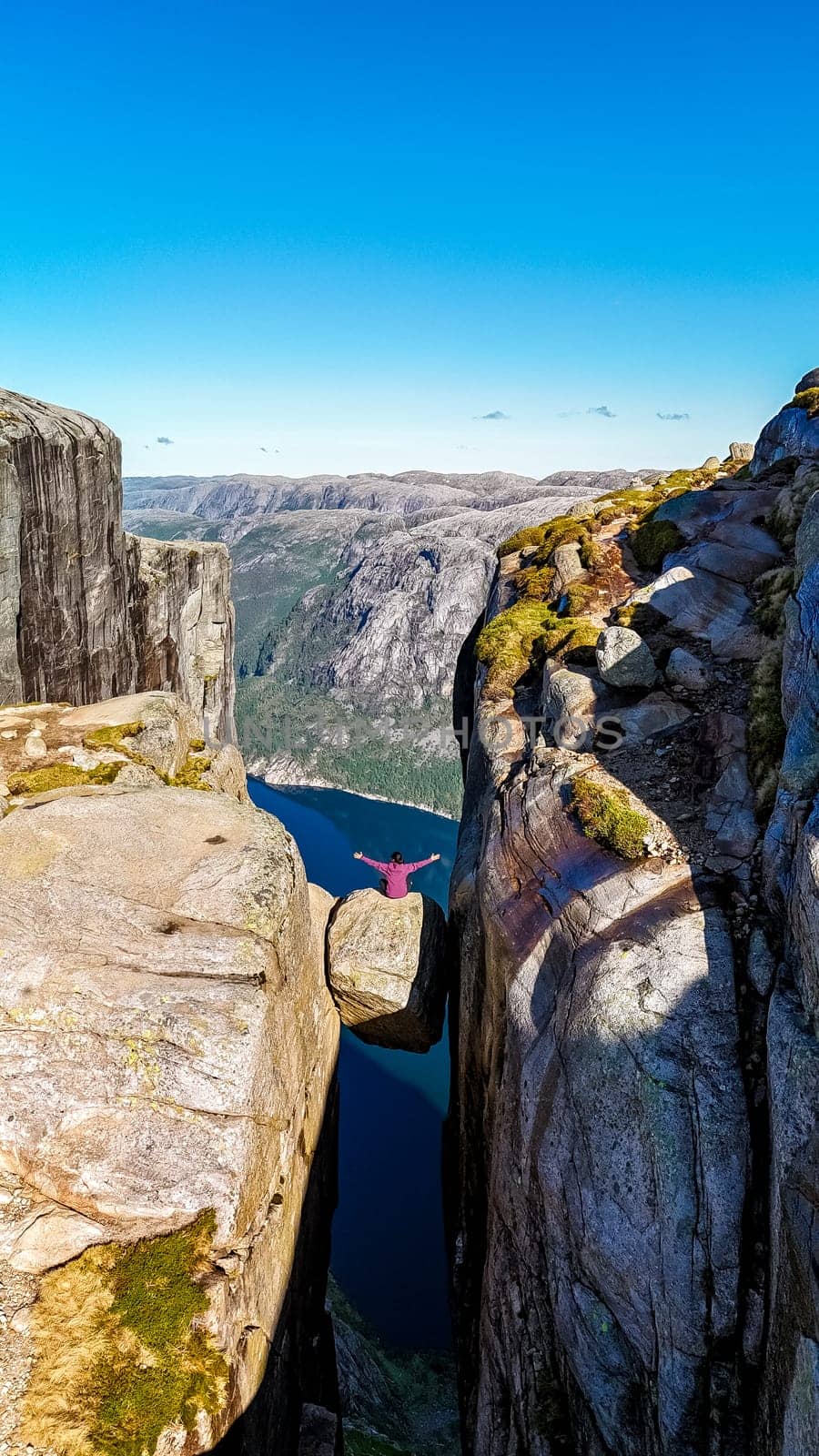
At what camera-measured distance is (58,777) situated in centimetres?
2089

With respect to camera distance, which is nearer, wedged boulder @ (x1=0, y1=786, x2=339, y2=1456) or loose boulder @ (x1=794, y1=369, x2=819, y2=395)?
wedged boulder @ (x1=0, y1=786, x2=339, y2=1456)

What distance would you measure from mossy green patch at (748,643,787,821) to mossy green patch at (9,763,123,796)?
17254mm

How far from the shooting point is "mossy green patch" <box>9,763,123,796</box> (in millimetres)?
20281

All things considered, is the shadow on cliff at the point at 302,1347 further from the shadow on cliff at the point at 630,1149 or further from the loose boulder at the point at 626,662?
the loose boulder at the point at 626,662

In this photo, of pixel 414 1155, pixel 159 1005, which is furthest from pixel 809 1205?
pixel 414 1155

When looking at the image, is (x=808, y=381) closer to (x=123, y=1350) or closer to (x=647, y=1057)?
(x=647, y=1057)

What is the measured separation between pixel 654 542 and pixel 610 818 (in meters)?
20.4

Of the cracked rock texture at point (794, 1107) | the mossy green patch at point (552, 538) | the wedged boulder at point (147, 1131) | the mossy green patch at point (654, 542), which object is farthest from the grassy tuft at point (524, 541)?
the wedged boulder at point (147, 1131)

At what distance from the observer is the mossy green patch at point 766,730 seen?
16.8 metres

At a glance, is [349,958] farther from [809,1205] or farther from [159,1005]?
[809,1205]

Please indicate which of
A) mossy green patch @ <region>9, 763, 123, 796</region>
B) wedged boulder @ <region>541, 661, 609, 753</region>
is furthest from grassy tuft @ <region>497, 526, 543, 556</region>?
mossy green patch @ <region>9, 763, 123, 796</region>

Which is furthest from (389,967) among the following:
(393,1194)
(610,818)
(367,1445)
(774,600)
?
(393,1194)

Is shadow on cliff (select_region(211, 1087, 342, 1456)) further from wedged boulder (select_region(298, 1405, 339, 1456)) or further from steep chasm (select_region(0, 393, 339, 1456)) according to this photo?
wedged boulder (select_region(298, 1405, 339, 1456))

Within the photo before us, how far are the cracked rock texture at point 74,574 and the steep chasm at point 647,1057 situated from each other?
74.2ft
